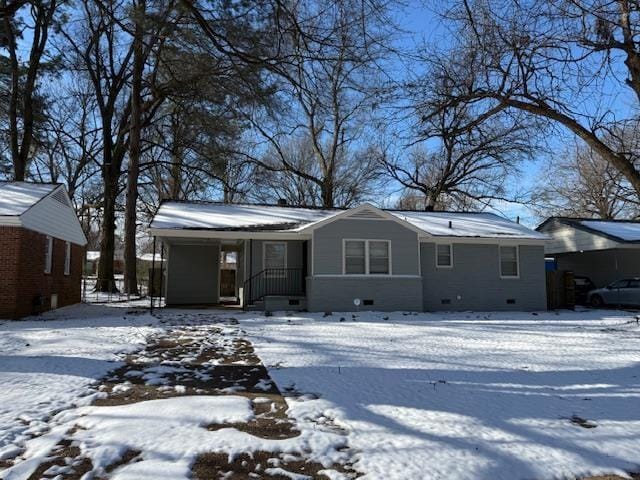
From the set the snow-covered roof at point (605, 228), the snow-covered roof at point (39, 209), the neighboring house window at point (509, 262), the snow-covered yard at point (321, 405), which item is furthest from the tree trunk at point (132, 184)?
the snow-covered roof at point (605, 228)

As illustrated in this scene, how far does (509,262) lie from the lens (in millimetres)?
18469

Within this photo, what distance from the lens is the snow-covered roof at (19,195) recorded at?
13209 mm

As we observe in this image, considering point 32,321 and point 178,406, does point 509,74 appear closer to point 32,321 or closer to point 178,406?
point 178,406

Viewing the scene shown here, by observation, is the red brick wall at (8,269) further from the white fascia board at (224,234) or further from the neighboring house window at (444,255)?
the neighboring house window at (444,255)

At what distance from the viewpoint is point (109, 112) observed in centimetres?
2583

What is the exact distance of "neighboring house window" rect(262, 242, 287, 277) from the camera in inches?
674

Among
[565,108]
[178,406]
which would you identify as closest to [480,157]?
[565,108]

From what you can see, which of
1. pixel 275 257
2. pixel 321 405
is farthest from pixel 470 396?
pixel 275 257

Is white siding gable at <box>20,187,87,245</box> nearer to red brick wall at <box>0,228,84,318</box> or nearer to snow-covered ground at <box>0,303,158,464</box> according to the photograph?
red brick wall at <box>0,228,84,318</box>

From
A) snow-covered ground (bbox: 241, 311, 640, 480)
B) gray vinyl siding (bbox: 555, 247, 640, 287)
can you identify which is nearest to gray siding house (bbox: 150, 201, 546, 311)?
snow-covered ground (bbox: 241, 311, 640, 480)

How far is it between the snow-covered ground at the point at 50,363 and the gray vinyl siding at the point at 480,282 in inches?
387

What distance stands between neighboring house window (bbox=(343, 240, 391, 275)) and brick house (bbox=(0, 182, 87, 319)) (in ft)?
30.3

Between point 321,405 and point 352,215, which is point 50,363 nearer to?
point 321,405

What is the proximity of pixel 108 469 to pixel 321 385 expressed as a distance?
9.49 ft
